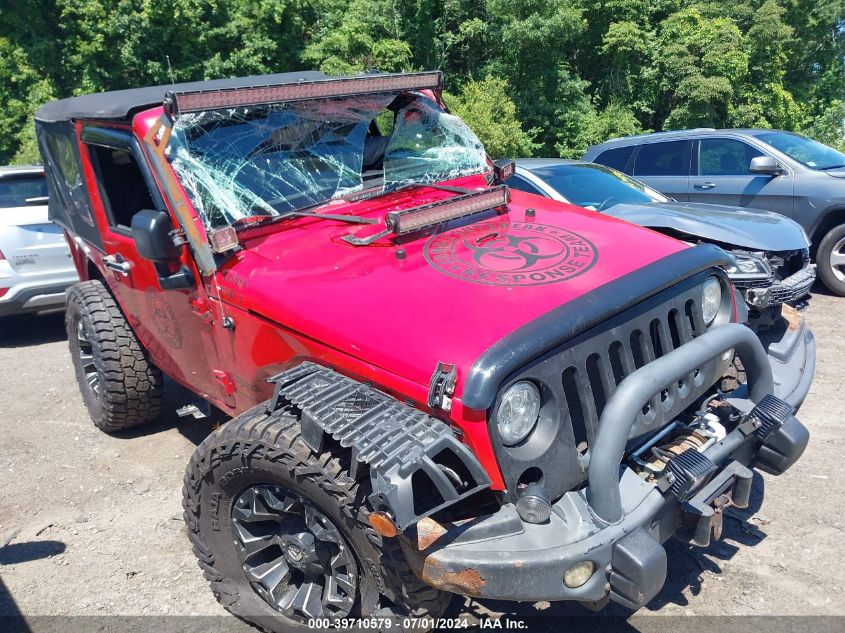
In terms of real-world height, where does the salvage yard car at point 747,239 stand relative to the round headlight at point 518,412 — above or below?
below

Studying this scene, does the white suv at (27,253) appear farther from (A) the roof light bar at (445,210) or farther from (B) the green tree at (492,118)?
(B) the green tree at (492,118)

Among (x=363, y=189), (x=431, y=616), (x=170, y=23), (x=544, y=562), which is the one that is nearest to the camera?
(x=544, y=562)

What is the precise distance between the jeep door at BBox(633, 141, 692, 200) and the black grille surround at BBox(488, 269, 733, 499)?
5.93 m

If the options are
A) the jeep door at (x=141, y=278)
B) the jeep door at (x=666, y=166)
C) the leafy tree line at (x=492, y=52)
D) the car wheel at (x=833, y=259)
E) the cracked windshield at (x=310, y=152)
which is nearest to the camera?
the cracked windshield at (x=310, y=152)

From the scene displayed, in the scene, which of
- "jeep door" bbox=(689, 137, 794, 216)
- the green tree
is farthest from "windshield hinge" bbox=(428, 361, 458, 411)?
the green tree

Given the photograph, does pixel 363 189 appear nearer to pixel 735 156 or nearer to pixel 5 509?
pixel 5 509

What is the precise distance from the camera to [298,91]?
11.7 feet

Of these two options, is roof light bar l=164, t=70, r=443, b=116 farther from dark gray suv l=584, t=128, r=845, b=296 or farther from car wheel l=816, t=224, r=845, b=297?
car wheel l=816, t=224, r=845, b=297

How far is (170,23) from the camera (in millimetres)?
14531

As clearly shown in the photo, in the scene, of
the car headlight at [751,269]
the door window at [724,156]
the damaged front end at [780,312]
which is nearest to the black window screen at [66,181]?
the damaged front end at [780,312]

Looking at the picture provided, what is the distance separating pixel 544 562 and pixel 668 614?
1119 millimetres

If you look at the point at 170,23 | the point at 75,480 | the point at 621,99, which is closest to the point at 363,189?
the point at 75,480

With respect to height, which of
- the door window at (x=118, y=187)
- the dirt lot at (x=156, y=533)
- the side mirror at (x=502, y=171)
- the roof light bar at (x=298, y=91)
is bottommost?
the dirt lot at (x=156, y=533)

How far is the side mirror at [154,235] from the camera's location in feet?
10.4
